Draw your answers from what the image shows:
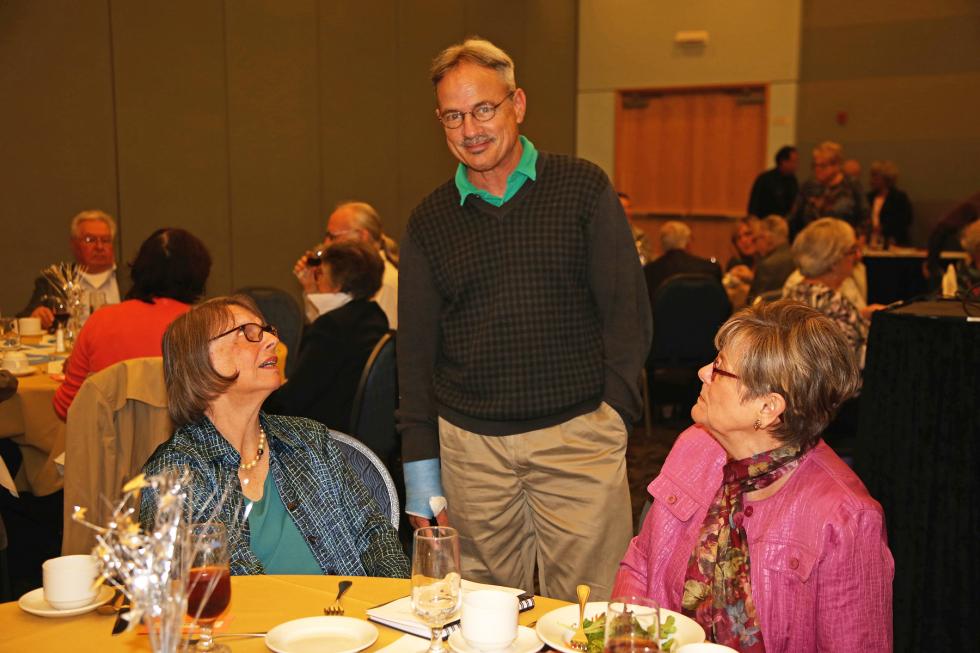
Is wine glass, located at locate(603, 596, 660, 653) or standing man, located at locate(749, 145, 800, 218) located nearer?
wine glass, located at locate(603, 596, 660, 653)

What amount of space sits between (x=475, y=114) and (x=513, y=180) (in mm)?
209

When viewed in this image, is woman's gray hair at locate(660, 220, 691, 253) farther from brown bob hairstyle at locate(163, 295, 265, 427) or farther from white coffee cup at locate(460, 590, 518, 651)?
white coffee cup at locate(460, 590, 518, 651)

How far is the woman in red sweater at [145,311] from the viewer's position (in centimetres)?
362

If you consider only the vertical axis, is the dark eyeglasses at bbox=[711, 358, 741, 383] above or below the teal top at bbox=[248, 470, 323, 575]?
above

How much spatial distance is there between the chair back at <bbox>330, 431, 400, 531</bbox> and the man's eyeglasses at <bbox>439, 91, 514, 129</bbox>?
32.4 inches

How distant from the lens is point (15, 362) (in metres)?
4.18

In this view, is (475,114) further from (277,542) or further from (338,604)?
(338,604)

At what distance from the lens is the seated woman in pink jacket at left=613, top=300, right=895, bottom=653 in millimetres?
1756

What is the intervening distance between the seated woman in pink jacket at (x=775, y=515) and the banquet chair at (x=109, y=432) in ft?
5.82

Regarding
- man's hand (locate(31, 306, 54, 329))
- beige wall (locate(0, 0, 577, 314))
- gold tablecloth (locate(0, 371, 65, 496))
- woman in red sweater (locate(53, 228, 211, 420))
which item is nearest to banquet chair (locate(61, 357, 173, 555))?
woman in red sweater (locate(53, 228, 211, 420))

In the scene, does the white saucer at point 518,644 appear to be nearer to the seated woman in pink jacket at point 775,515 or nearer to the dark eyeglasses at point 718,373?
the seated woman in pink jacket at point 775,515

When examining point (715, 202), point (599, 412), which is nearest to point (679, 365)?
point (599, 412)

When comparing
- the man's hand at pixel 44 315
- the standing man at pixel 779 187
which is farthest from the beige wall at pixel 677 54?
the man's hand at pixel 44 315

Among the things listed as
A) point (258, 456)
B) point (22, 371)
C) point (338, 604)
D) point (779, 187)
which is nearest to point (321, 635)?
point (338, 604)
